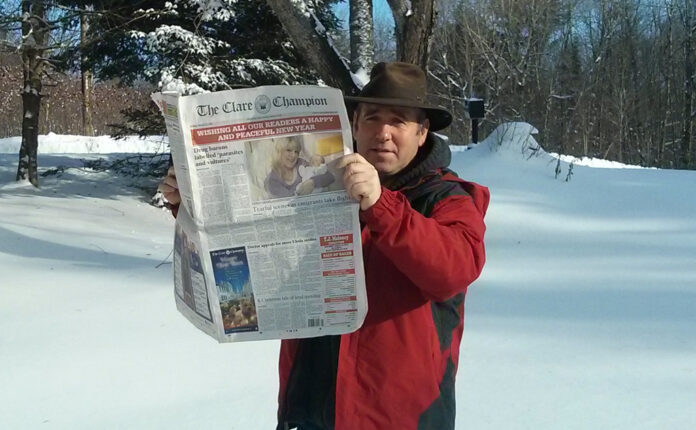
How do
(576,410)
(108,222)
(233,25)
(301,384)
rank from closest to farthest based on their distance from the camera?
(301,384), (576,410), (108,222), (233,25)

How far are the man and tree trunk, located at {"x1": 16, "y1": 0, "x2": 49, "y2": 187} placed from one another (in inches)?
383

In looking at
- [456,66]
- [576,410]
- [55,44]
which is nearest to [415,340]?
[576,410]

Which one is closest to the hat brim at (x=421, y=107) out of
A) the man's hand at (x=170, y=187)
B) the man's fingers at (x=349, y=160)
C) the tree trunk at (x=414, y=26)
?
the man's fingers at (x=349, y=160)

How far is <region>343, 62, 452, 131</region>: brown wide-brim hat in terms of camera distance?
1680 millimetres

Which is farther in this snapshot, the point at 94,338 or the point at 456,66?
the point at 456,66

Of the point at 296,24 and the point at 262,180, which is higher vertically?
the point at 296,24

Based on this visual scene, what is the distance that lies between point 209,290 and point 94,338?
2979 mm

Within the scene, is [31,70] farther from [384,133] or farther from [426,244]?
[426,244]

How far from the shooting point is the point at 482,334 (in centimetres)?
411

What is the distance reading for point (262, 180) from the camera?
4.76 ft

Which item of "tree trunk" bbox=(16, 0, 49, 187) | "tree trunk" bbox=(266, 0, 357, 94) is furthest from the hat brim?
"tree trunk" bbox=(16, 0, 49, 187)

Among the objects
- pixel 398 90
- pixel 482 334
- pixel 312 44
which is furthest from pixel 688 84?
pixel 398 90

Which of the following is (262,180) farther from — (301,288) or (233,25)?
(233,25)

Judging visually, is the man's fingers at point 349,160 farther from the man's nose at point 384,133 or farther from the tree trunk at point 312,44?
the tree trunk at point 312,44
